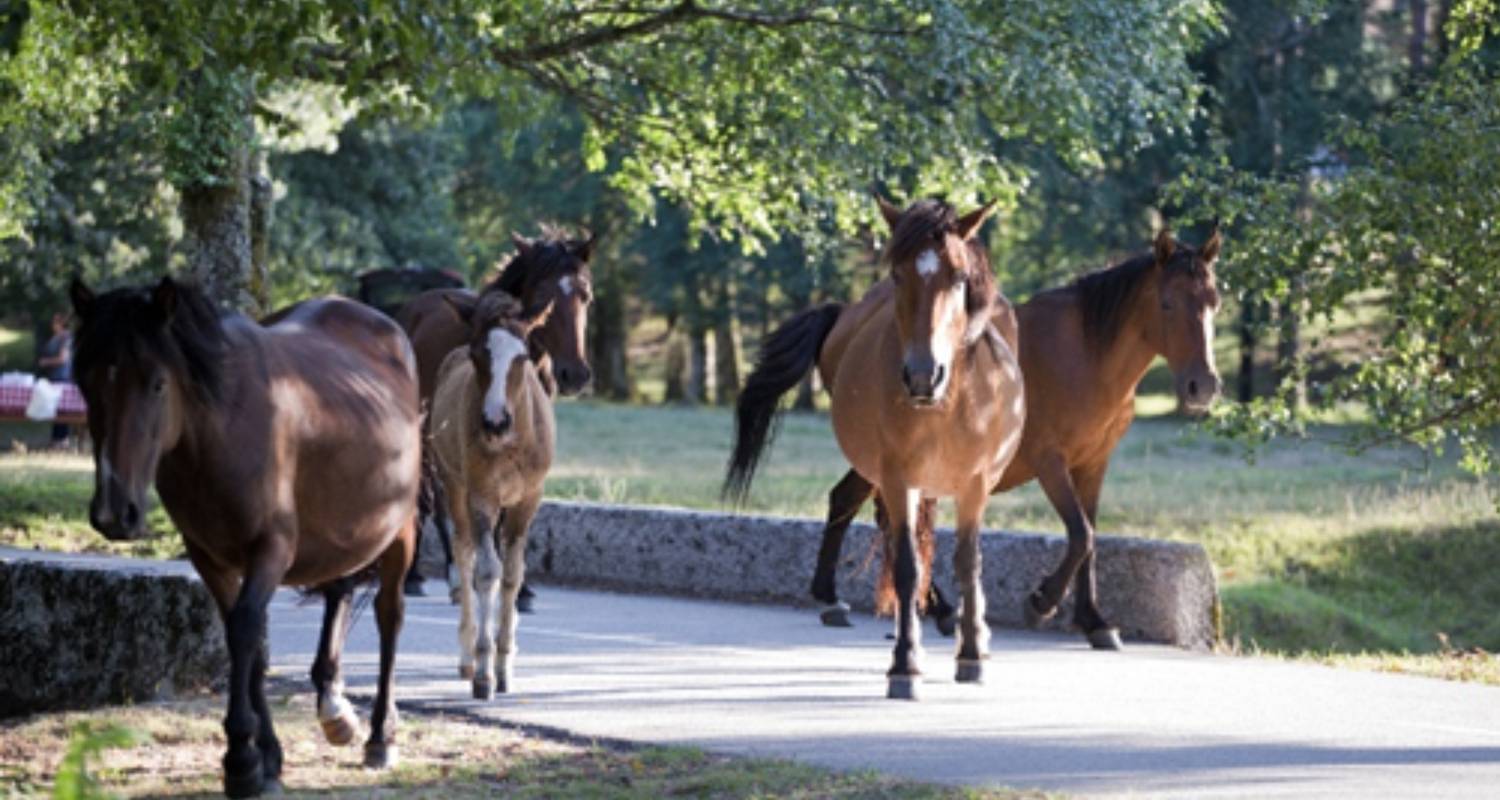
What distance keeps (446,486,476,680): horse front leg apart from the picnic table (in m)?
20.7

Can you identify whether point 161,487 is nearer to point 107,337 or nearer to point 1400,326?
point 107,337

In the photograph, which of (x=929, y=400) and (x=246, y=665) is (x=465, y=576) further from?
(x=246, y=665)

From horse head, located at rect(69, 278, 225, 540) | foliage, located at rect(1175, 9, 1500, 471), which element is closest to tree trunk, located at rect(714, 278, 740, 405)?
foliage, located at rect(1175, 9, 1500, 471)

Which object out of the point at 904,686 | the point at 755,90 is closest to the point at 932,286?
the point at 904,686

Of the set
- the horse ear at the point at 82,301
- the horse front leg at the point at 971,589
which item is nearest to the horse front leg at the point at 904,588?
the horse front leg at the point at 971,589

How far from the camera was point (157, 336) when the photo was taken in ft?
27.0

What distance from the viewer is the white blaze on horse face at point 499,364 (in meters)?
11.4

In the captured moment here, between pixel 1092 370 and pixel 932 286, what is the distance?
358 cm

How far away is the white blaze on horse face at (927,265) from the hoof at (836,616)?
4.38m

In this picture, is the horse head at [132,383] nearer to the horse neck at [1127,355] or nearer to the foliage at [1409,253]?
the horse neck at [1127,355]

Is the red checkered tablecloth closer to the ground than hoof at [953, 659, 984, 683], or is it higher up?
higher up

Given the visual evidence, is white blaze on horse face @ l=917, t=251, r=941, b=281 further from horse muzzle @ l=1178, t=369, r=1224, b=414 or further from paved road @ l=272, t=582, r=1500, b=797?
horse muzzle @ l=1178, t=369, r=1224, b=414

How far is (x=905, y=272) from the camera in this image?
11.7 m

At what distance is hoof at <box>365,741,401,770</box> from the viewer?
9.53m
